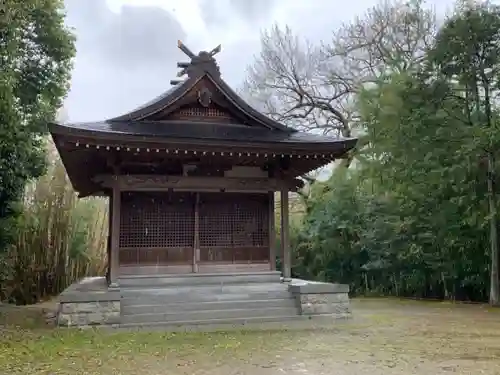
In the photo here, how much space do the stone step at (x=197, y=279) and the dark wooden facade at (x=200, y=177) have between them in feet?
0.56

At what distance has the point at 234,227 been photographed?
9.64m

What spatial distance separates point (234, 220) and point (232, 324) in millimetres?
2235

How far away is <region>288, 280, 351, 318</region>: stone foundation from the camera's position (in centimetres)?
859

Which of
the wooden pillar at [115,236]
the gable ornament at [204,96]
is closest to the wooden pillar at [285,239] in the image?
the gable ornament at [204,96]

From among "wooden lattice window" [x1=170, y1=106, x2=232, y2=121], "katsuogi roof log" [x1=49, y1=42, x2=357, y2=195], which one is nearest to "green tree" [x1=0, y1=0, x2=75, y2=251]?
"katsuogi roof log" [x1=49, y1=42, x2=357, y2=195]

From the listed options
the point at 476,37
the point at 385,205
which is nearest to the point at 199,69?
the point at 476,37

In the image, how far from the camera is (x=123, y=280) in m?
8.72

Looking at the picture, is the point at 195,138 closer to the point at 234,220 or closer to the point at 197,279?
the point at 234,220

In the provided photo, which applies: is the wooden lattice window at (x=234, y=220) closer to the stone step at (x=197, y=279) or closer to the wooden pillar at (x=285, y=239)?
the wooden pillar at (x=285, y=239)

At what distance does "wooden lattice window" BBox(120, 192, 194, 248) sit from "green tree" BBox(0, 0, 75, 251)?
2404mm

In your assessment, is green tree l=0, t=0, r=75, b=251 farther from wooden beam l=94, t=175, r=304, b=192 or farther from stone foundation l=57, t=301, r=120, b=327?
stone foundation l=57, t=301, r=120, b=327

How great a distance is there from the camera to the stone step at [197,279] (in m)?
8.76

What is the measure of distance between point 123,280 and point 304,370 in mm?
4680

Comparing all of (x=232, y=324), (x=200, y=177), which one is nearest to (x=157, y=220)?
(x=200, y=177)
